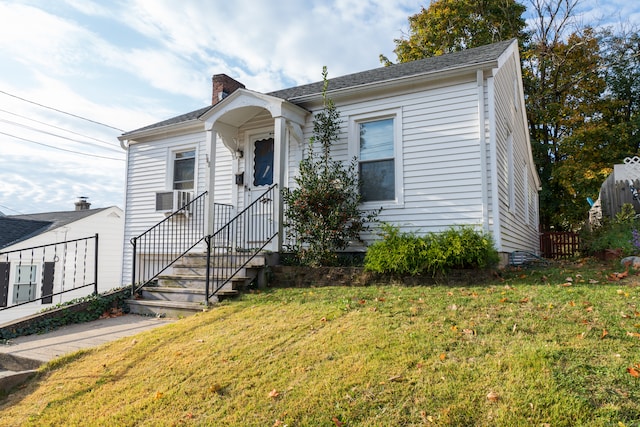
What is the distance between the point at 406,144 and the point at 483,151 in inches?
55.0

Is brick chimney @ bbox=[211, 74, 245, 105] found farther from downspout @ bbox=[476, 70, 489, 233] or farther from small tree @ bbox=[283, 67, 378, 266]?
downspout @ bbox=[476, 70, 489, 233]

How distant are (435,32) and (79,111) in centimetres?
1765

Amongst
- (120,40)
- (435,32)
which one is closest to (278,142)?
(120,40)

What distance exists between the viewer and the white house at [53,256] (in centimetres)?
1400

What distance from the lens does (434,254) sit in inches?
258

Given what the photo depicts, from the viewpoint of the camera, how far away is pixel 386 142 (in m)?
8.47

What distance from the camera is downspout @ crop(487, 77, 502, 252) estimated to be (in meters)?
7.37

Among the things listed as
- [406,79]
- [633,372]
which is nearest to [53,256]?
[406,79]

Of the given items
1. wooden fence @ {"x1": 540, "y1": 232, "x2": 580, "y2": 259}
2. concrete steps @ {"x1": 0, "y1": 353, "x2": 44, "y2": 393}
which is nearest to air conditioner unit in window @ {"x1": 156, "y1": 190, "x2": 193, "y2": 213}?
concrete steps @ {"x1": 0, "y1": 353, "x2": 44, "y2": 393}

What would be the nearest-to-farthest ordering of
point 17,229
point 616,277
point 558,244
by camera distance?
1. point 616,277
2. point 17,229
3. point 558,244

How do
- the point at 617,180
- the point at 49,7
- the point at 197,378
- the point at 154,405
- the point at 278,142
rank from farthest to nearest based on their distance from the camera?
the point at 617,180
the point at 278,142
the point at 49,7
the point at 197,378
the point at 154,405

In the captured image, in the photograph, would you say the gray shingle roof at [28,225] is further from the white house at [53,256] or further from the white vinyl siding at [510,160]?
the white vinyl siding at [510,160]

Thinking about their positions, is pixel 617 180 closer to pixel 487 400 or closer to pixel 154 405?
pixel 487 400

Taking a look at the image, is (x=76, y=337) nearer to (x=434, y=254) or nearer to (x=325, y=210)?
(x=325, y=210)
